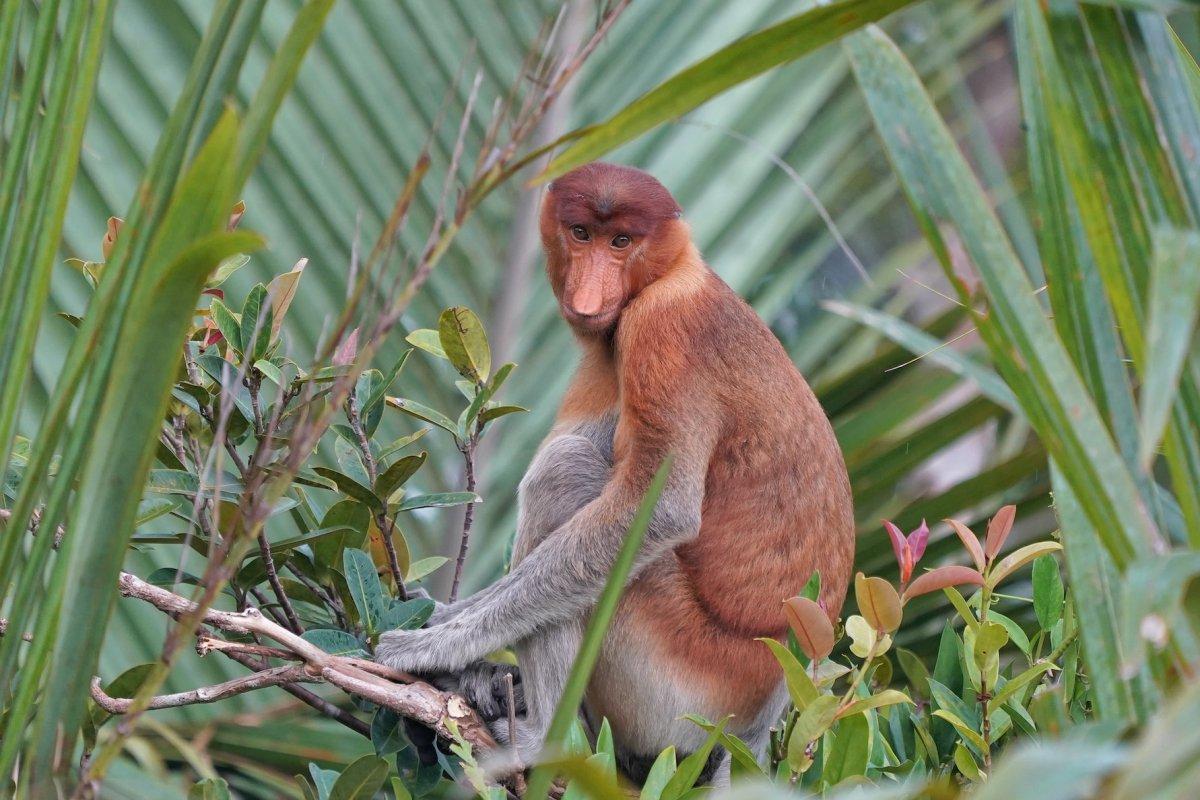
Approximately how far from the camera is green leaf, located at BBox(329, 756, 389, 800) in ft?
5.80

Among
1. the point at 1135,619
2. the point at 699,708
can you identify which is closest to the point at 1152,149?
the point at 1135,619

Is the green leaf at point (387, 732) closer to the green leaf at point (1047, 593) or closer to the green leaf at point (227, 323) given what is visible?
the green leaf at point (227, 323)

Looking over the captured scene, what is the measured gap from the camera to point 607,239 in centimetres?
293

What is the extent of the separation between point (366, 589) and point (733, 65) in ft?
4.53

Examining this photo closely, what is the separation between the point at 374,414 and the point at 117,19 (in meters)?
1.76

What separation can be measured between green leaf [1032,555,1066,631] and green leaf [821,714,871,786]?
468 mm

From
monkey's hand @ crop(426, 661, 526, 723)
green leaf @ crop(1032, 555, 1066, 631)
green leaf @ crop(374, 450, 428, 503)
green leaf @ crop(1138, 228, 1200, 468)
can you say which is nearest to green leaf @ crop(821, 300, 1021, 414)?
green leaf @ crop(1138, 228, 1200, 468)

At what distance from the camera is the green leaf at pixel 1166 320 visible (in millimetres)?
693

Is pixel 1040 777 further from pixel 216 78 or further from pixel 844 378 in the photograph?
pixel 844 378

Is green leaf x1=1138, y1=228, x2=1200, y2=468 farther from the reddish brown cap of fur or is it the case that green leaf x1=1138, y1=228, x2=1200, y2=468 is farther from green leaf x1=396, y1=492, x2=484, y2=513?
the reddish brown cap of fur

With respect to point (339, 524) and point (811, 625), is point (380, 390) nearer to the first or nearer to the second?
point (339, 524)

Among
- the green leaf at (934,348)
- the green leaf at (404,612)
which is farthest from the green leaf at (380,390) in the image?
the green leaf at (934,348)

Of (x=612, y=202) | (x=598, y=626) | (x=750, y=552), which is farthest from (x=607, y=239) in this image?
(x=598, y=626)

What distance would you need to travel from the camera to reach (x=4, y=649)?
0.86m
